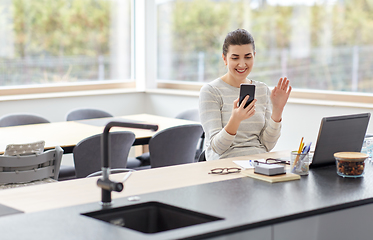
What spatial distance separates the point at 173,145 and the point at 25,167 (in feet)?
4.00

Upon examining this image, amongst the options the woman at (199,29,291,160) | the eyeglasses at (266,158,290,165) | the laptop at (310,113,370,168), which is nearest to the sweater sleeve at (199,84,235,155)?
the woman at (199,29,291,160)

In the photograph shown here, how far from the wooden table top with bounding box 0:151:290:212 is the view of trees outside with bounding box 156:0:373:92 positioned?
3151 millimetres

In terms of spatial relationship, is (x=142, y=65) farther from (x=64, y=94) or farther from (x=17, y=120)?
(x=17, y=120)

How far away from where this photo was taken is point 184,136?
396 cm

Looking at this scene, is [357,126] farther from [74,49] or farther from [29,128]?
[74,49]

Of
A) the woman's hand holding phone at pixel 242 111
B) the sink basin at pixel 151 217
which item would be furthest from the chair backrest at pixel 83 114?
the sink basin at pixel 151 217

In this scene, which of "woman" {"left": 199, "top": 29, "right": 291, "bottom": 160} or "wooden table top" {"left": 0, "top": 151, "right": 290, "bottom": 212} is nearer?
"wooden table top" {"left": 0, "top": 151, "right": 290, "bottom": 212}

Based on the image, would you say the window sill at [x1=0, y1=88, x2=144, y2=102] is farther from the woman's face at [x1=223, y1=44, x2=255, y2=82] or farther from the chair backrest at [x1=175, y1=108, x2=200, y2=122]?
the woman's face at [x1=223, y1=44, x2=255, y2=82]

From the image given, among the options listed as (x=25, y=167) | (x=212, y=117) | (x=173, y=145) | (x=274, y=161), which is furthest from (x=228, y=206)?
(x=173, y=145)

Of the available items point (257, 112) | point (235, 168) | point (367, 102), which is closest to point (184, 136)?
point (257, 112)

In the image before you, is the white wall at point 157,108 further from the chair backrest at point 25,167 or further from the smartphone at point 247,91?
the chair backrest at point 25,167

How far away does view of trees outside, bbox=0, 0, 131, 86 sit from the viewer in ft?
19.2

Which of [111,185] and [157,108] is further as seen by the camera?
[157,108]

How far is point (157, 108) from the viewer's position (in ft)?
21.8
